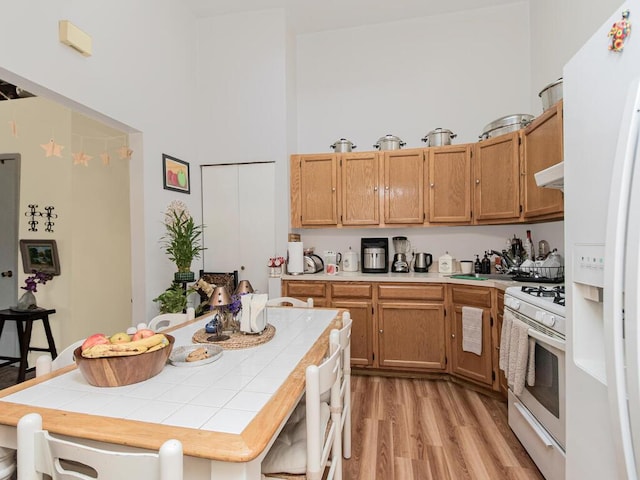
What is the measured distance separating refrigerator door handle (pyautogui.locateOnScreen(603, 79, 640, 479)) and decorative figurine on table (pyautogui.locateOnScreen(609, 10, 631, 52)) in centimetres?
15

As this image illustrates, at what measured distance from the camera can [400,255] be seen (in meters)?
3.50

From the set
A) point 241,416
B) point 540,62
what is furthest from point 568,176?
point 540,62

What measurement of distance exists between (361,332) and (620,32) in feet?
8.83

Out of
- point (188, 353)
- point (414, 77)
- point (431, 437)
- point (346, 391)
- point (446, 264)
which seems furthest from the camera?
point (414, 77)

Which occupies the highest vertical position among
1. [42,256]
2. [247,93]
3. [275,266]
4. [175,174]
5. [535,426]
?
[247,93]

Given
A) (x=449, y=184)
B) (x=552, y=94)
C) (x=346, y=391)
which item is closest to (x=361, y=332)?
(x=346, y=391)

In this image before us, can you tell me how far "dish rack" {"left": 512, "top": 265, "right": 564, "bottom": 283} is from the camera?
2.33 metres

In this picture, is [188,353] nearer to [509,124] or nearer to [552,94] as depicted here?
[552,94]

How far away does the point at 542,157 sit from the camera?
7.82 feet

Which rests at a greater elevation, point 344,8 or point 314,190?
point 344,8

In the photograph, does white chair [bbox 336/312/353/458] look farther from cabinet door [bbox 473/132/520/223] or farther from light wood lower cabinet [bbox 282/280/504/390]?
cabinet door [bbox 473/132/520/223]

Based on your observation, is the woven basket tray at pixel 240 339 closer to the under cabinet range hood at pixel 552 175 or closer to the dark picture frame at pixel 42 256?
the under cabinet range hood at pixel 552 175

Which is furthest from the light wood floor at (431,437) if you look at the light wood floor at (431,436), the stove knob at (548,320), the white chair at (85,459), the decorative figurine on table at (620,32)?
the decorative figurine on table at (620,32)

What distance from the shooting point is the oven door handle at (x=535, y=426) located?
1632 millimetres
